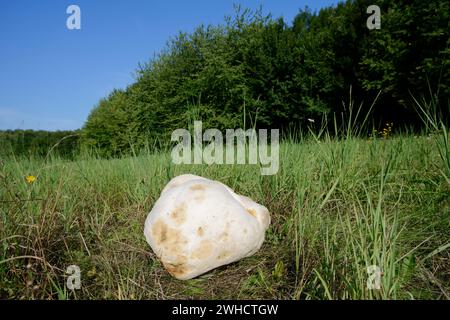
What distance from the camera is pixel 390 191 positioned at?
2.23m

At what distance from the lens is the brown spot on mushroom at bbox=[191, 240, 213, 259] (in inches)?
62.1

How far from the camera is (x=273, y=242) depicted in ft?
6.33

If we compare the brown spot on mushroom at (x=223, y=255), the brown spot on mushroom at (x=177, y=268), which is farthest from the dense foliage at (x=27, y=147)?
the brown spot on mushroom at (x=223, y=255)

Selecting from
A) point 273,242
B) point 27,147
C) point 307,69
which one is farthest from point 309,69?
point 273,242

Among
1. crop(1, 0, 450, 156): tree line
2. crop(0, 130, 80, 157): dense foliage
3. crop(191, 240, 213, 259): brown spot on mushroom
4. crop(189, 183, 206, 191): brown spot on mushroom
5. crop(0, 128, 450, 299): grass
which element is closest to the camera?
crop(0, 128, 450, 299): grass

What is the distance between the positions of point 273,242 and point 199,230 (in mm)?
559

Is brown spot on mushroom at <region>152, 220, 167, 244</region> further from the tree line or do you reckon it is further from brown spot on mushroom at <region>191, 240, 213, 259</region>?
the tree line

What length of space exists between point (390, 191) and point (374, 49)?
10.6m

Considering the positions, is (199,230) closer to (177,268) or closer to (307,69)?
(177,268)

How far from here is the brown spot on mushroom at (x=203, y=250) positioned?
5.17 ft

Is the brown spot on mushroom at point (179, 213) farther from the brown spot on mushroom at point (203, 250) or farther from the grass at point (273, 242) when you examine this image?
the grass at point (273, 242)

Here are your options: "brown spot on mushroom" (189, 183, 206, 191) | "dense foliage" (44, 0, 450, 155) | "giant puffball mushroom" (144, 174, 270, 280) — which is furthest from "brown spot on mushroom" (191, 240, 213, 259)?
"dense foliage" (44, 0, 450, 155)
